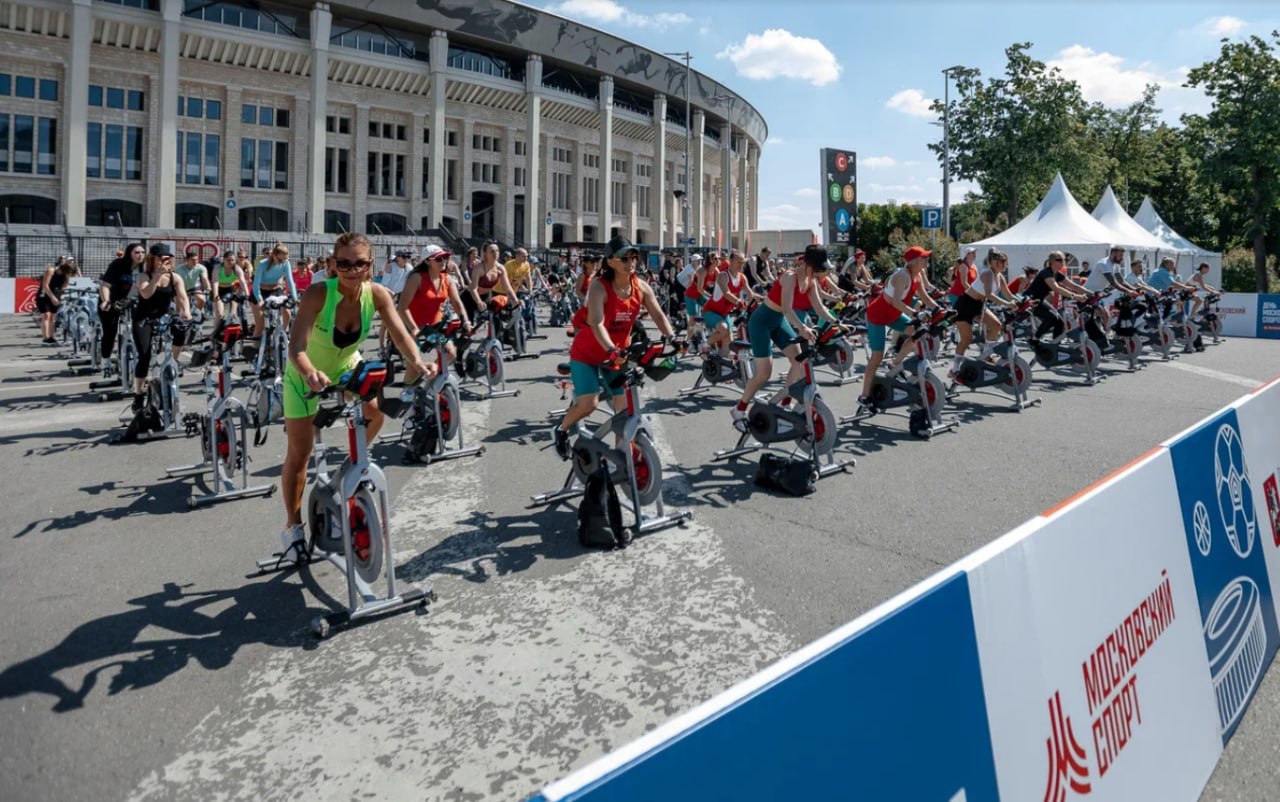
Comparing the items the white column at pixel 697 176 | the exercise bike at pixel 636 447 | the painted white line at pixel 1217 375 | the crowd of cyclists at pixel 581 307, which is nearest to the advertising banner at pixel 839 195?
the crowd of cyclists at pixel 581 307

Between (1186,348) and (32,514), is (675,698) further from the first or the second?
(1186,348)

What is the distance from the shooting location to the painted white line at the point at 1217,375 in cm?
1345

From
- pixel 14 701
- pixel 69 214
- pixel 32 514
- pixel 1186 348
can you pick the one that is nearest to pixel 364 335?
pixel 14 701

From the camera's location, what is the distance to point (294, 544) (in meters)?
4.88

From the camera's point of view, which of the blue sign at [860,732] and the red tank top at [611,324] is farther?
the red tank top at [611,324]

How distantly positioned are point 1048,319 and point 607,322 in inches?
381

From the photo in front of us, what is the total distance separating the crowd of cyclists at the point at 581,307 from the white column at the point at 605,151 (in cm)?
4803

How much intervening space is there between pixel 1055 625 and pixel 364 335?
3.84 meters

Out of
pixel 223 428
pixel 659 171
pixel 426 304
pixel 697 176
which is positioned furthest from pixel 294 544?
pixel 697 176

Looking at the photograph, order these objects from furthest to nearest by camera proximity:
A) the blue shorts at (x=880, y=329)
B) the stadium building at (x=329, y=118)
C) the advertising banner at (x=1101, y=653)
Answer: the stadium building at (x=329, y=118)
the blue shorts at (x=880, y=329)
the advertising banner at (x=1101, y=653)

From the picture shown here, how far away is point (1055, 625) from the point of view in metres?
2.21

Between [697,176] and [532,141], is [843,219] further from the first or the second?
[697,176]

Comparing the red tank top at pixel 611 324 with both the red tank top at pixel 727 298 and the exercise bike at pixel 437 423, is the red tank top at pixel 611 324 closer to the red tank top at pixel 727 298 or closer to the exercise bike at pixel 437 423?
the exercise bike at pixel 437 423

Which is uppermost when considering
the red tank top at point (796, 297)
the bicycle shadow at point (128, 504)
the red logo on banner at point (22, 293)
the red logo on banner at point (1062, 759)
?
the red logo on banner at point (22, 293)
